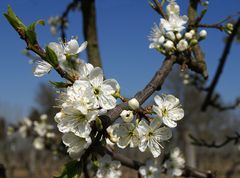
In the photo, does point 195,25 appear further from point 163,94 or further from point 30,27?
point 30,27

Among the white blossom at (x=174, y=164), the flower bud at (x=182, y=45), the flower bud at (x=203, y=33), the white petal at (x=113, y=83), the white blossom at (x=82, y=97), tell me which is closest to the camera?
the white blossom at (x=82, y=97)

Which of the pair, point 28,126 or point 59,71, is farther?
point 28,126

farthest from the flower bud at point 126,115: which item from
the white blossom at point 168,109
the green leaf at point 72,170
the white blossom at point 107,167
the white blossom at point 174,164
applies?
the white blossom at point 174,164

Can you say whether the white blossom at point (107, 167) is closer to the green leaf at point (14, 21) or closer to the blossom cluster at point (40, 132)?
the green leaf at point (14, 21)

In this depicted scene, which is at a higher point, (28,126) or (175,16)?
(175,16)

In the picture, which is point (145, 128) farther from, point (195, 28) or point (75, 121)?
point (195, 28)

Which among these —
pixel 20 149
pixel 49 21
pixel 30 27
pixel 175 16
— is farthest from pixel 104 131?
pixel 20 149

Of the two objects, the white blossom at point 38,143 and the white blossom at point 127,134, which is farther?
the white blossom at point 38,143
